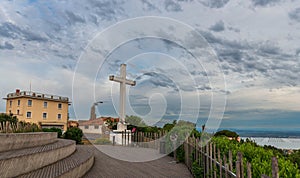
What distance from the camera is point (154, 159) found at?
939 cm

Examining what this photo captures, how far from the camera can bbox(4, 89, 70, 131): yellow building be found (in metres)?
39.2

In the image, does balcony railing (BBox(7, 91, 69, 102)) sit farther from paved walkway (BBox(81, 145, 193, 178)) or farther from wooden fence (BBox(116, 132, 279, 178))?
paved walkway (BBox(81, 145, 193, 178))

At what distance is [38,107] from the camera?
41.0 meters

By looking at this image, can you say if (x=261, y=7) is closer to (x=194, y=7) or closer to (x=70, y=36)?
(x=194, y=7)

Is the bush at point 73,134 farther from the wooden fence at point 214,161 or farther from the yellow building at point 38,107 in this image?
the yellow building at point 38,107

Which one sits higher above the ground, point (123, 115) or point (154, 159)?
point (123, 115)

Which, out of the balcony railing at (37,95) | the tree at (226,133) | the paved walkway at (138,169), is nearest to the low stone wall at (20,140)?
the paved walkway at (138,169)

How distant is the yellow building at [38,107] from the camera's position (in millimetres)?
39219

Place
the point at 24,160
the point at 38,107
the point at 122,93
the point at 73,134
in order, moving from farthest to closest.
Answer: the point at 38,107
the point at 122,93
the point at 73,134
the point at 24,160

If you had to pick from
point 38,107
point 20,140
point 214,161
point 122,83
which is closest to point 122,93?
point 122,83

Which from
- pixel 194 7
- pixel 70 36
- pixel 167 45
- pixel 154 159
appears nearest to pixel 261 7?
pixel 194 7

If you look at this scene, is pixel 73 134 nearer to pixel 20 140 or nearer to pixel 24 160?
pixel 20 140

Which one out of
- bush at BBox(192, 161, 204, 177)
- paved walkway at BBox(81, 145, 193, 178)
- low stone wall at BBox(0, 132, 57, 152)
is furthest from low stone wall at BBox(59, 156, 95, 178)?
bush at BBox(192, 161, 204, 177)

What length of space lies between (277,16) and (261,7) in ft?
2.01
